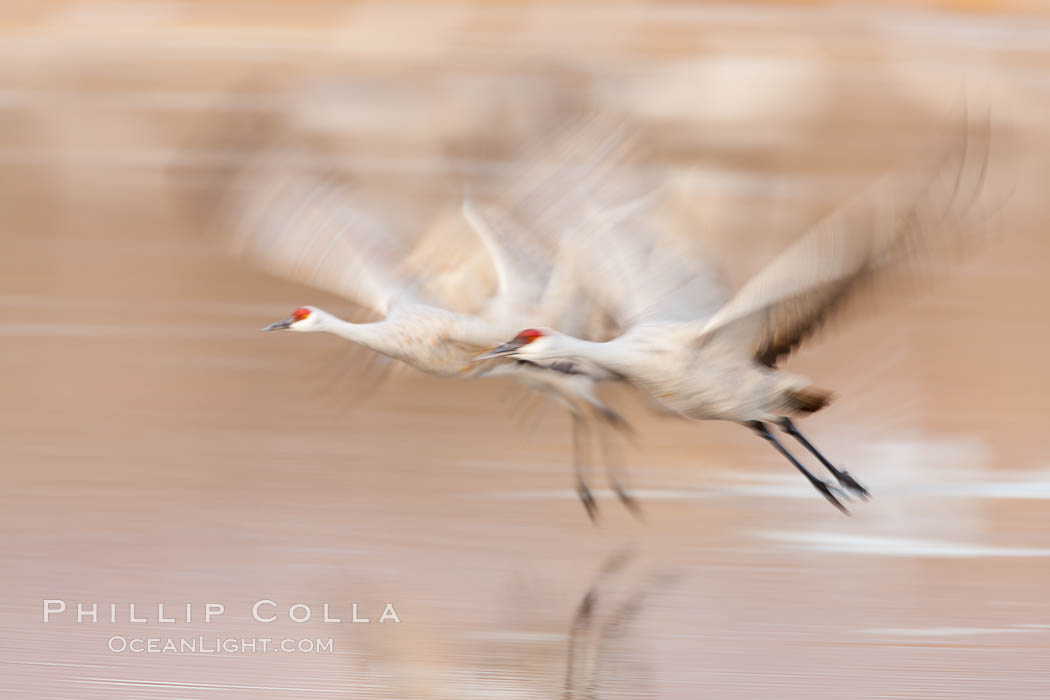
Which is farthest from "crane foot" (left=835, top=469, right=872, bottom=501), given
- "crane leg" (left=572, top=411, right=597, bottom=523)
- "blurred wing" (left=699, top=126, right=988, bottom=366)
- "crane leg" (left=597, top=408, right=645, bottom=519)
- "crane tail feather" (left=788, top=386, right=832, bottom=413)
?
"blurred wing" (left=699, top=126, right=988, bottom=366)

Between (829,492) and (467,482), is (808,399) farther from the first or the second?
(467,482)

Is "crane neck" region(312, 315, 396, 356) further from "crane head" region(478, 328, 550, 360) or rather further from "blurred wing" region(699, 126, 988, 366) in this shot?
"blurred wing" region(699, 126, 988, 366)

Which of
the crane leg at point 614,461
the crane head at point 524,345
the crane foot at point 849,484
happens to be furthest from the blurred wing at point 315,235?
the crane foot at point 849,484

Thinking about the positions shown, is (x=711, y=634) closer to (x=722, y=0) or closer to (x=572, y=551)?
(x=572, y=551)

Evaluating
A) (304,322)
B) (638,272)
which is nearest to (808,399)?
(638,272)

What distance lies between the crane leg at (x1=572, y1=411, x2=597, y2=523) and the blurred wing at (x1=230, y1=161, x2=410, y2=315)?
0.86 metres

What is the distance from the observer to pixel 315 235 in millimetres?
7980

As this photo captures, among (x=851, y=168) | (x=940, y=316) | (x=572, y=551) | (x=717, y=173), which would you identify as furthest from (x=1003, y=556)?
(x=851, y=168)

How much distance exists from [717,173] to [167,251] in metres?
4.24

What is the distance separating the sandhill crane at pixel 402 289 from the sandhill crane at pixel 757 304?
0.67ft

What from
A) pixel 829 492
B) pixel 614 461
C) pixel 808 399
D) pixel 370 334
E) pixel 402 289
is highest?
pixel 402 289

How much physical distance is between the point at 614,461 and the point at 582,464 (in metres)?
0.23

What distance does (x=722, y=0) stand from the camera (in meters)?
26.7

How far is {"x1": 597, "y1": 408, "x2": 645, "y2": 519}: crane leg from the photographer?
25.2 feet
